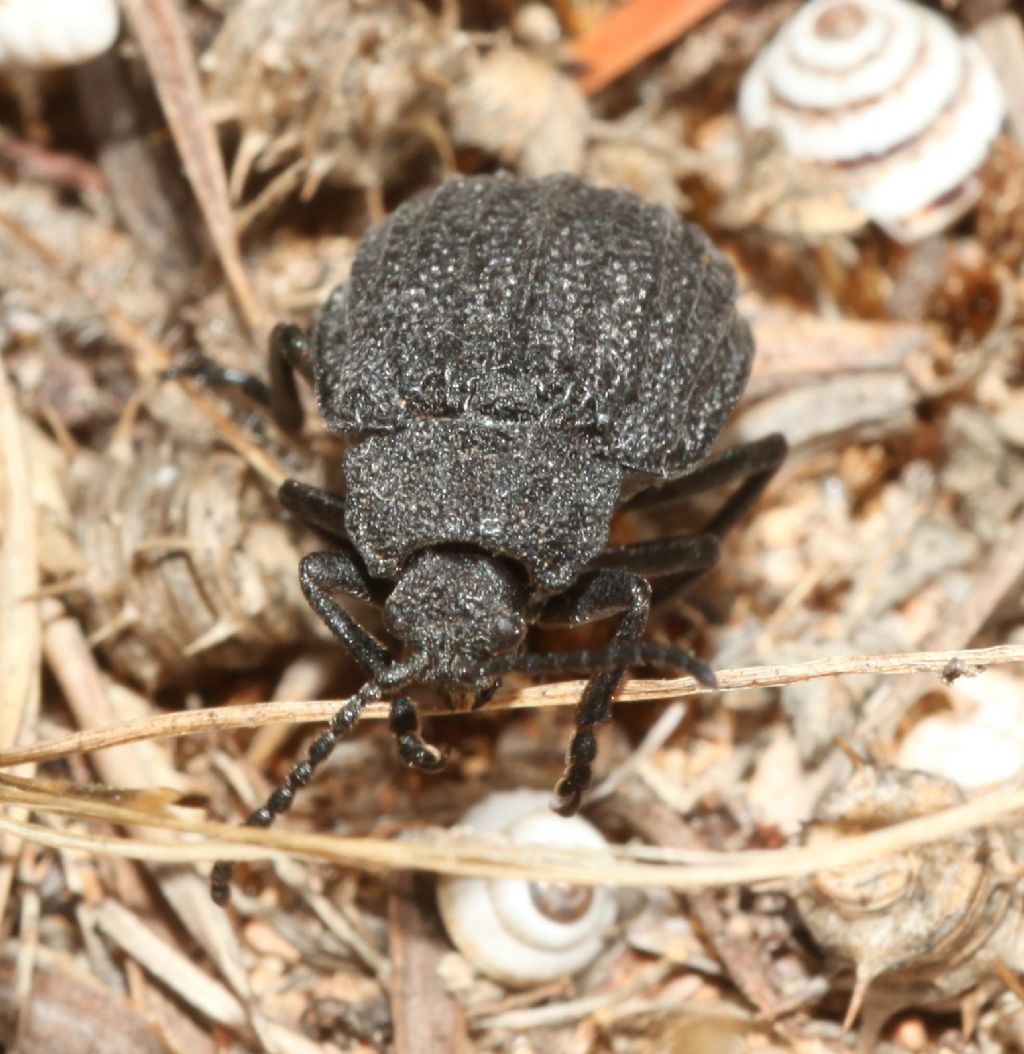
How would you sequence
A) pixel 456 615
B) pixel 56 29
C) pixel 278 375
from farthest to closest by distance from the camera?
pixel 56 29
pixel 278 375
pixel 456 615

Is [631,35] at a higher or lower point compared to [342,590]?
higher

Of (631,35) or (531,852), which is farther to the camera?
(631,35)

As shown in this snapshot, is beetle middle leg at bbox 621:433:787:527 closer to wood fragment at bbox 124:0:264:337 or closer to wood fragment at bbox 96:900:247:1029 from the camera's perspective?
wood fragment at bbox 124:0:264:337

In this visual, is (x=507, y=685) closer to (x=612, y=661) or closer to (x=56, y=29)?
(x=612, y=661)

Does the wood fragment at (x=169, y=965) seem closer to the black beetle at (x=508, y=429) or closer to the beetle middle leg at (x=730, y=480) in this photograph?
the black beetle at (x=508, y=429)

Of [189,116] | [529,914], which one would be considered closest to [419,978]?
[529,914]

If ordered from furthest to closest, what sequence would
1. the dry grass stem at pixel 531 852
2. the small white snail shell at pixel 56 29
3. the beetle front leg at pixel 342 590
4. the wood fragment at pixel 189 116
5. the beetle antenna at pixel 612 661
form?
the wood fragment at pixel 189 116 → the small white snail shell at pixel 56 29 → the beetle front leg at pixel 342 590 → the beetle antenna at pixel 612 661 → the dry grass stem at pixel 531 852

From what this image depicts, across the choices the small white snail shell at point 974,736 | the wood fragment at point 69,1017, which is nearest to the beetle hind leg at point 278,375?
the wood fragment at point 69,1017
